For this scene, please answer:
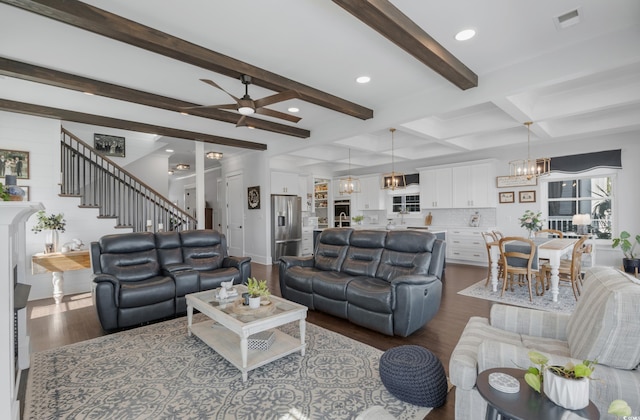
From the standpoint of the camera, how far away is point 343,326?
3.48 m

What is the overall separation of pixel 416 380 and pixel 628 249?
5979 mm

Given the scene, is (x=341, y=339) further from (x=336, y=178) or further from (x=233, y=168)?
(x=336, y=178)

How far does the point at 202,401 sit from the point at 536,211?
7.39 meters

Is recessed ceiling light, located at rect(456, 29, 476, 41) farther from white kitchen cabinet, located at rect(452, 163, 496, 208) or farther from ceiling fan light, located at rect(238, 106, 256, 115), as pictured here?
white kitchen cabinet, located at rect(452, 163, 496, 208)

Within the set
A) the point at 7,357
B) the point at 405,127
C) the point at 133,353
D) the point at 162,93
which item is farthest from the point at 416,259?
the point at 162,93

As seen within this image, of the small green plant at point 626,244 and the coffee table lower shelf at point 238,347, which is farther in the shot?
the small green plant at point 626,244

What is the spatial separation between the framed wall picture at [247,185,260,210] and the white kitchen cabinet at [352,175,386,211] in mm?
3517

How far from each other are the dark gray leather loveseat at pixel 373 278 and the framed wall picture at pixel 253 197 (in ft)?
11.5

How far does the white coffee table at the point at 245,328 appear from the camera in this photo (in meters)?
2.41

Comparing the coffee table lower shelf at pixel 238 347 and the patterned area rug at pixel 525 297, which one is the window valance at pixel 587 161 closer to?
the patterned area rug at pixel 525 297

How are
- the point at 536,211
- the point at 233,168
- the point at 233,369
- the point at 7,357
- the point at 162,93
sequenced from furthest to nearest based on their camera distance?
the point at 233,168 < the point at 536,211 < the point at 162,93 < the point at 233,369 < the point at 7,357

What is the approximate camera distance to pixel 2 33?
284 cm

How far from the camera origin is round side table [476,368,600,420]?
1.12 metres

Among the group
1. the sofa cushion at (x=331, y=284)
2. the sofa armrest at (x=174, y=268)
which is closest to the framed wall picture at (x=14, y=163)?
the sofa armrest at (x=174, y=268)
